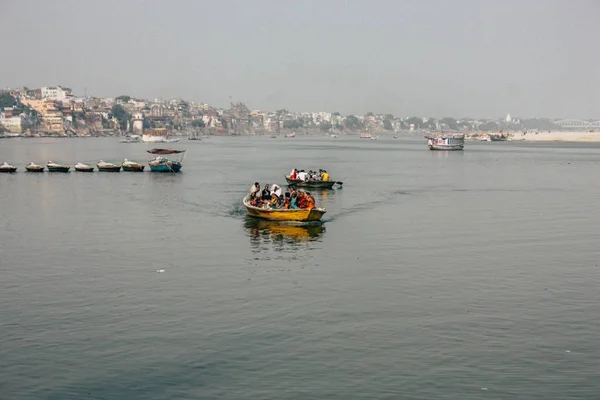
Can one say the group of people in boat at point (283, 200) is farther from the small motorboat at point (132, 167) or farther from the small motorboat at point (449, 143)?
the small motorboat at point (449, 143)

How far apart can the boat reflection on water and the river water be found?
0.17 m

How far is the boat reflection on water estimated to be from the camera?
34094 millimetres

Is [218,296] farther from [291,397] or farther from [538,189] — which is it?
[538,189]

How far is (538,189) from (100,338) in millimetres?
54844

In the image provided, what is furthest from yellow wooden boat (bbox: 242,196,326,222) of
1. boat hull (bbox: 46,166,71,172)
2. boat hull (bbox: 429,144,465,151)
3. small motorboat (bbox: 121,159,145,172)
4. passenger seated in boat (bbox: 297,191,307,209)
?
boat hull (bbox: 429,144,465,151)

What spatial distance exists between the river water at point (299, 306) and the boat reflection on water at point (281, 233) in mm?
169

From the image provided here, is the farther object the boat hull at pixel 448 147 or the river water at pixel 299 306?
the boat hull at pixel 448 147

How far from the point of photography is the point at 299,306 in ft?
73.6

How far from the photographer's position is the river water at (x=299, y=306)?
16375mm

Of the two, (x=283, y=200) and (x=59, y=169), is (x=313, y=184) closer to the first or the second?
(x=283, y=200)

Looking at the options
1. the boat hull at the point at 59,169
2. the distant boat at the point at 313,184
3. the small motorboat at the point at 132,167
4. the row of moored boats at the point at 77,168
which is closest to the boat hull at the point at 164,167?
the small motorboat at the point at 132,167

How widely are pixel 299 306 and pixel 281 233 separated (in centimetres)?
1503

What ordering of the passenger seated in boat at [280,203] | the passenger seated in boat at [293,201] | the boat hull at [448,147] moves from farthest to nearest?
1. the boat hull at [448,147]
2. the passenger seated in boat at [280,203]
3. the passenger seated in boat at [293,201]

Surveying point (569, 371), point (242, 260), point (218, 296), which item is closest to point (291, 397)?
point (569, 371)
